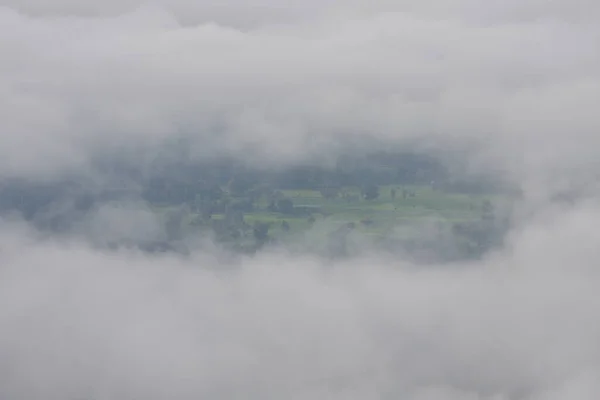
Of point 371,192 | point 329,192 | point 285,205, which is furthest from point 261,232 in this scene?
point 371,192

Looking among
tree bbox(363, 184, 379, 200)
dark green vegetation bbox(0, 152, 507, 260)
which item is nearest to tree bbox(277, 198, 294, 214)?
dark green vegetation bbox(0, 152, 507, 260)

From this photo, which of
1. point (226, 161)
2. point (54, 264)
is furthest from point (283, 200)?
point (54, 264)

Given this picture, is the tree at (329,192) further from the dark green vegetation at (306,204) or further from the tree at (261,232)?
the tree at (261,232)

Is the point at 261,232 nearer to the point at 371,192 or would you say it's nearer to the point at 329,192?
the point at 329,192

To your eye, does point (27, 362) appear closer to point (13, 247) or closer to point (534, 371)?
point (13, 247)

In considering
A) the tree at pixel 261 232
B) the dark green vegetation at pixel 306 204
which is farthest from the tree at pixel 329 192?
the tree at pixel 261 232

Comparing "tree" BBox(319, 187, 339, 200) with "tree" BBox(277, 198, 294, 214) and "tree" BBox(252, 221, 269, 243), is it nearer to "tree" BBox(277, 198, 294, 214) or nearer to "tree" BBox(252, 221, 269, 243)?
"tree" BBox(277, 198, 294, 214)
